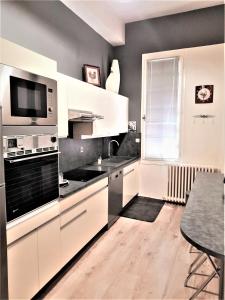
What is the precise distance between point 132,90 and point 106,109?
120 cm

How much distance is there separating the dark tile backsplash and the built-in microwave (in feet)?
3.84

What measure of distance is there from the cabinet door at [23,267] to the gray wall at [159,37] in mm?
3205

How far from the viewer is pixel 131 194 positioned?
13.4 feet

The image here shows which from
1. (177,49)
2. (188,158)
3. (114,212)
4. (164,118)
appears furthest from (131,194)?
(177,49)

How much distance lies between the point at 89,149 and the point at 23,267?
2.29 m

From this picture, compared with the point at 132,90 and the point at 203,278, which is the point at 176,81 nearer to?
the point at 132,90

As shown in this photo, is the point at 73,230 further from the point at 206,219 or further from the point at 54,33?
the point at 54,33

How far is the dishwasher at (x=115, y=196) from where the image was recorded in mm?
3172

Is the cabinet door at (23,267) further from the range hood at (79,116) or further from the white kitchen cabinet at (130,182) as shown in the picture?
the white kitchen cabinet at (130,182)

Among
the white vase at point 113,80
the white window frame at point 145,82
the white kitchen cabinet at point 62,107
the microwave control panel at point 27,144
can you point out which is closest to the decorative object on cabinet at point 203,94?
the white window frame at point 145,82

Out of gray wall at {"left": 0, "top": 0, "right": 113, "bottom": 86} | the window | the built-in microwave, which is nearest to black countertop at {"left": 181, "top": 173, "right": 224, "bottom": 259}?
the built-in microwave

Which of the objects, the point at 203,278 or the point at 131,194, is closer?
the point at 203,278

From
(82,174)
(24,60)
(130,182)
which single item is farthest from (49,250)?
(130,182)

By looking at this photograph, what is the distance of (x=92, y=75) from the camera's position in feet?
11.8
